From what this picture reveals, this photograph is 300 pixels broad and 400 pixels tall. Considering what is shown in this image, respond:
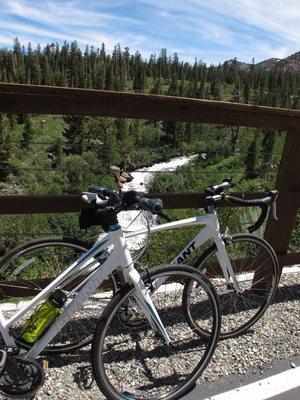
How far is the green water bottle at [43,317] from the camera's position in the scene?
2.53 metres

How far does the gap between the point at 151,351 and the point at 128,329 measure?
0.23m

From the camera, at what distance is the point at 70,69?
98.0m

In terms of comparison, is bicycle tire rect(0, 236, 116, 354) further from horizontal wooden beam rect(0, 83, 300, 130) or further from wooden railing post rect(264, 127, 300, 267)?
wooden railing post rect(264, 127, 300, 267)

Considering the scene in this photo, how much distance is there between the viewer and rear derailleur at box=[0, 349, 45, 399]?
8.02 ft

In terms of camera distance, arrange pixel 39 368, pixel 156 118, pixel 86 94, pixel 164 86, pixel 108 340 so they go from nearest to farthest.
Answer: pixel 39 368 → pixel 86 94 → pixel 156 118 → pixel 108 340 → pixel 164 86

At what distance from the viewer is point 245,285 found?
3.97 m

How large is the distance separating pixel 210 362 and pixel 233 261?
3.10 feet

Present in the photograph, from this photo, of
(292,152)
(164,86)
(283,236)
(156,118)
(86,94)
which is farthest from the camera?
(164,86)

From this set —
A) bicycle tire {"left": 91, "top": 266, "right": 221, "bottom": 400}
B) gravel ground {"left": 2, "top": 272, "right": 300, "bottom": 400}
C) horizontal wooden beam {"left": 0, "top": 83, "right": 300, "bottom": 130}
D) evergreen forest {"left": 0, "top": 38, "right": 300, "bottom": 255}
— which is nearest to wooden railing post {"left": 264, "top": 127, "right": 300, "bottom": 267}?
horizontal wooden beam {"left": 0, "top": 83, "right": 300, "bottom": 130}

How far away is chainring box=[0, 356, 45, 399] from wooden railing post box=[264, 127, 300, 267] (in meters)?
2.17

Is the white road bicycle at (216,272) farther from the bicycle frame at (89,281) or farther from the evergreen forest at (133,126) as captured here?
the evergreen forest at (133,126)

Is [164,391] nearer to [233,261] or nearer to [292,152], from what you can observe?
[233,261]

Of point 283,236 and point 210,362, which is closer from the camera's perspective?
point 210,362

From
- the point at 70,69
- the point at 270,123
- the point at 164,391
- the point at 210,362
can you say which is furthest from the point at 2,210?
the point at 70,69
